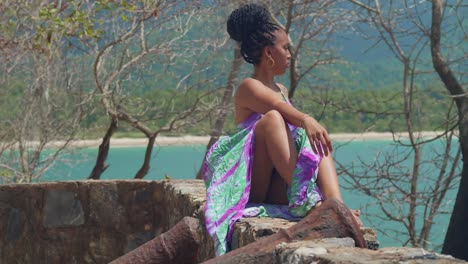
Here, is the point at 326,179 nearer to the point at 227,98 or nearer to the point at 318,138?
the point at 318,138

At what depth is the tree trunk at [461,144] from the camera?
884 centimetres

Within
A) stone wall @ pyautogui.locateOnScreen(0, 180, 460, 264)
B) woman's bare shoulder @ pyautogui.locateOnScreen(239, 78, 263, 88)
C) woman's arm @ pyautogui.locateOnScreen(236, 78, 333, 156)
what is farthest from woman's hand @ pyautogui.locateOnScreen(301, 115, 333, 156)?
stone wall @ pyautogui.locateOnScreen(0, 180, 460, 264)

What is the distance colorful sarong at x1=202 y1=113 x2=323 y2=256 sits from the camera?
432 cm

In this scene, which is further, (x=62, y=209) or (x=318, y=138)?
(x=62, y=209)

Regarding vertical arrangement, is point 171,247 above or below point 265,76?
below

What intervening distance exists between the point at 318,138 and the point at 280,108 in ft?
1.22

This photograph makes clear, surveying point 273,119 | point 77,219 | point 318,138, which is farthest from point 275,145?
point 77,219

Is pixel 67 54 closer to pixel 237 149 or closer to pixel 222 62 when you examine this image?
pixel 222 62

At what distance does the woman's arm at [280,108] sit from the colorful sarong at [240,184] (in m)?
0.08

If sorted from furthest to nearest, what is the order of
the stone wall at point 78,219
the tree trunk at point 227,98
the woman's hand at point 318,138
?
the tree trunk at point 227,98 < the stone wall at point 78,219 < the woman's hand at point 318,138

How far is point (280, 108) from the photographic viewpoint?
450 centimetres

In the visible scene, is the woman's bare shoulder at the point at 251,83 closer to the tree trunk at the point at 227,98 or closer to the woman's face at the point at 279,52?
the woman's face at the point at 279,52

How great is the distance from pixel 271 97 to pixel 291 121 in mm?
255

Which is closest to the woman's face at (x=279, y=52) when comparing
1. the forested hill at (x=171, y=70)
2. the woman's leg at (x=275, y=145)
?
the woman's leg at (x=275, y=145)
